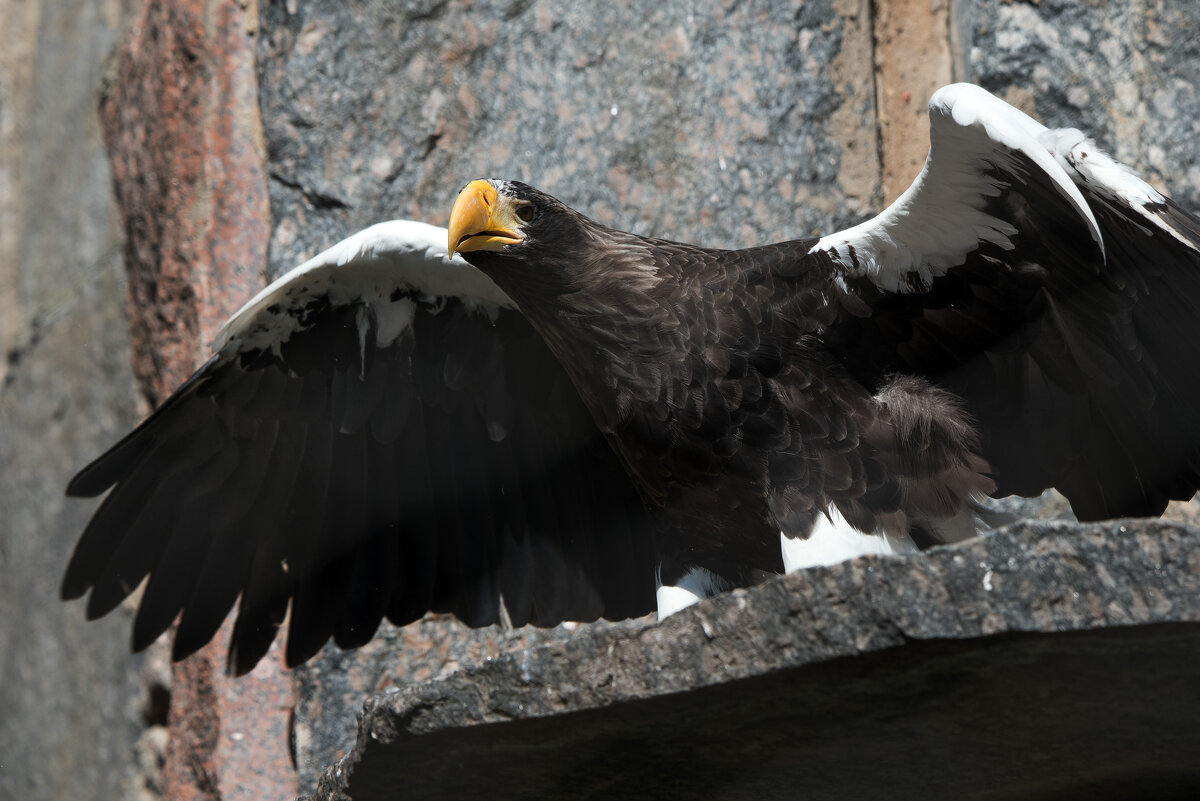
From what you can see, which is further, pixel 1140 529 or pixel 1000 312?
pixel 1000 312

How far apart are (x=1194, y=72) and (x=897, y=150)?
2.66 feet

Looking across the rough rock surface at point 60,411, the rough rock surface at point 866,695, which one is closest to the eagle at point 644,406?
the rough rock surface at point 866,695

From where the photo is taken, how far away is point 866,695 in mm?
1581

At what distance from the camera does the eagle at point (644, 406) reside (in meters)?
2.59

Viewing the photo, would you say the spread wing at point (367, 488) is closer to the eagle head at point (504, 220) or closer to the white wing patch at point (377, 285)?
the white wing patch at point (377, 285)

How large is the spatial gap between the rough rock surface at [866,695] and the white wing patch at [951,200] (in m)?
0.85

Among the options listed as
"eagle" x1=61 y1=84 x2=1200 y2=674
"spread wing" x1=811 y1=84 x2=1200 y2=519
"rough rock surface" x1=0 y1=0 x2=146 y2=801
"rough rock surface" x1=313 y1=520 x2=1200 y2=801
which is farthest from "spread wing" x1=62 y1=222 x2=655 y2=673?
"rough rock surface" x1=313 y1=520 x2=1200 y2=801

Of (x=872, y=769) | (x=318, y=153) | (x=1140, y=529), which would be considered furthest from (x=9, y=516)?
(x=1140, y=529)

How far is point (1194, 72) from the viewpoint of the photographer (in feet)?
11.4

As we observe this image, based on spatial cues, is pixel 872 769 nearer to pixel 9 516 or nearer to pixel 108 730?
pixel 108 730

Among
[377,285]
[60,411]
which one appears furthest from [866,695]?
[60,411]

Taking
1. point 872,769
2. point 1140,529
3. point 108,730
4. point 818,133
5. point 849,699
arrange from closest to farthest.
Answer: point 1140,529
point 849,699
point 872,769
point 818,133
point 108,730

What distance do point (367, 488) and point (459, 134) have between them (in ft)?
3.89

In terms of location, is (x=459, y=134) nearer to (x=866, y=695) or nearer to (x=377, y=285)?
(x=377, y=285)
